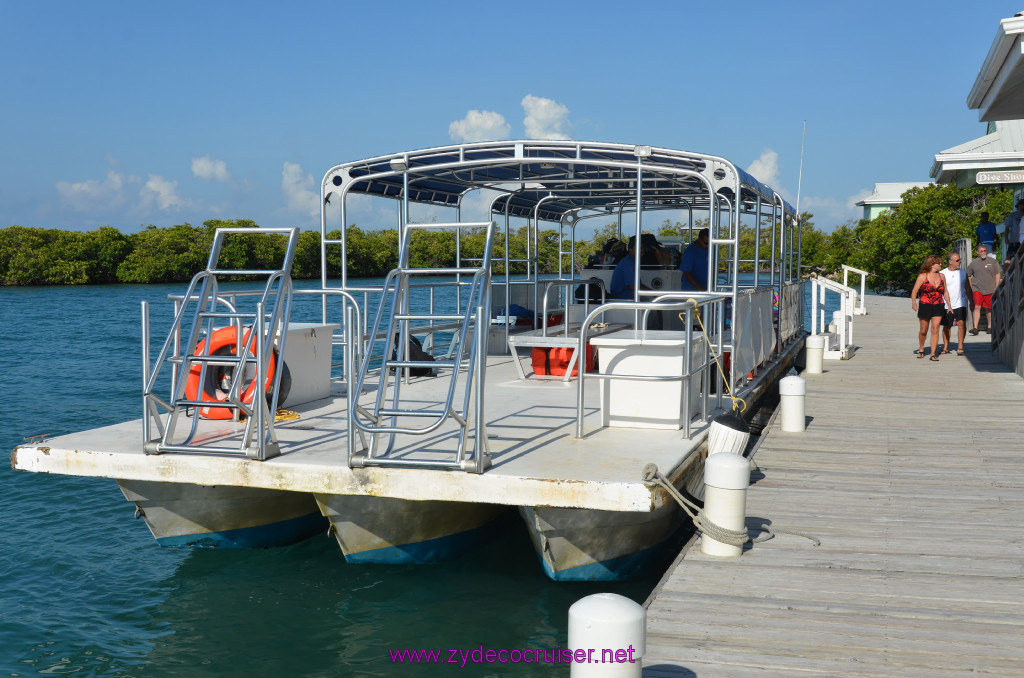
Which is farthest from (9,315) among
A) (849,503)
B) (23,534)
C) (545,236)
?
(849,503)

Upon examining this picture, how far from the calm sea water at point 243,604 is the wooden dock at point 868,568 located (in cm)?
138

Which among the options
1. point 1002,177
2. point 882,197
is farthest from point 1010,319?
point 882,197

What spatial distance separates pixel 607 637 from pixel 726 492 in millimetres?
2111

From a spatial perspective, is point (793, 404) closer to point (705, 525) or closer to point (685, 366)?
point (685, 366)

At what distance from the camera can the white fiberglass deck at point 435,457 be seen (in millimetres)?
5199

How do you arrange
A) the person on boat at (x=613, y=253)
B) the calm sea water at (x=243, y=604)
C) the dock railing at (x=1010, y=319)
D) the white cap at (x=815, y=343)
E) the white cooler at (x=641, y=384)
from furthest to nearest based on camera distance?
1. the person on boat at (x=613, y=253)
2. the white cap at (x=815, y=343)
3. the dock railing at (x=1010, y=319)
4. the white cooler at (x=641, y=384)
5. the calm sea water at (x=243, y=604)

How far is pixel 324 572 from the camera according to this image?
7035 millimetres

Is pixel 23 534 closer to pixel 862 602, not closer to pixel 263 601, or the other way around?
pixel 263 601

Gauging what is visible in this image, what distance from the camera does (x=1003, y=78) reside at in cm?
945

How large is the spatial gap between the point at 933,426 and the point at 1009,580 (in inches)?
166

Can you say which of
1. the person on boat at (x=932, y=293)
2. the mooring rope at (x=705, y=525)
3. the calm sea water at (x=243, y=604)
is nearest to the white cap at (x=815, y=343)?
the person on boat at (x=932, y=293)

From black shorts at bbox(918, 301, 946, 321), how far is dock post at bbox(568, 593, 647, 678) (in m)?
11.8

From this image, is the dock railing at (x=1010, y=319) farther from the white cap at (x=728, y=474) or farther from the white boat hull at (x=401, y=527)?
the white boat hull at (x=401, y=527)

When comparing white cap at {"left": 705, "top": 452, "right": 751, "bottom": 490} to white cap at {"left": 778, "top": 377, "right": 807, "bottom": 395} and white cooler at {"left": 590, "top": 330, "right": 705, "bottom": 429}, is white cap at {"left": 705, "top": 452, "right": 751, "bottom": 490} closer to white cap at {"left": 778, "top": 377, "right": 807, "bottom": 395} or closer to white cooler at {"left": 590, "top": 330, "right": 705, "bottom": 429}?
white cooler at {"left": 590, "top": 330, "right": 705, "bottom": 429}
